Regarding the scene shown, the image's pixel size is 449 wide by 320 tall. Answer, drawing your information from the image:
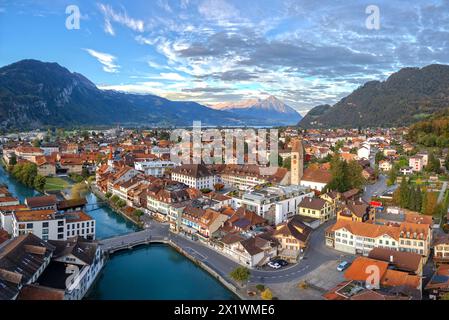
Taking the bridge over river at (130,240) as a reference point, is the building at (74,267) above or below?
above

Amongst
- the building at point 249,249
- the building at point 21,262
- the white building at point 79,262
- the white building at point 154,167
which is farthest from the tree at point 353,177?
the building at point 21,262

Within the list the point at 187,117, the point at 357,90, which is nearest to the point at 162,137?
the point at 357,90

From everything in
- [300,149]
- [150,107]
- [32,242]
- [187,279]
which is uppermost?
[150,107]

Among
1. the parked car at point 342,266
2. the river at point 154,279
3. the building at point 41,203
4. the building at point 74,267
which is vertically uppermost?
the building at point 41,203

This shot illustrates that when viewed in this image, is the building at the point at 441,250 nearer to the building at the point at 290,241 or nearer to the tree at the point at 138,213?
the building at the point at 290,241
